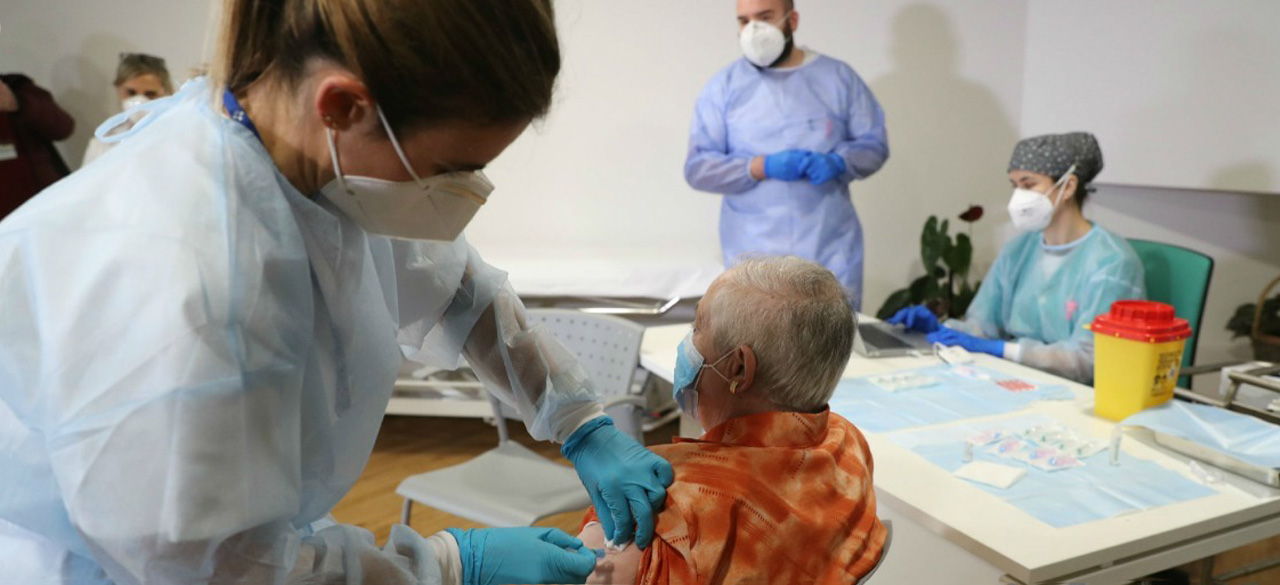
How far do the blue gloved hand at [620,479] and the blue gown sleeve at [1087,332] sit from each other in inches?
59.2

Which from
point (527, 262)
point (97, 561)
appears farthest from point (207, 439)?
point (527, 262)

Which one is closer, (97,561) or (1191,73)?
(97,561)

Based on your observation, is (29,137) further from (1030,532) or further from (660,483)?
(1030,532)

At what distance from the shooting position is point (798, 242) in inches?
121

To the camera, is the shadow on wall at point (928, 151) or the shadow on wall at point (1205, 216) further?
the shadow on wall at point (928, 151)

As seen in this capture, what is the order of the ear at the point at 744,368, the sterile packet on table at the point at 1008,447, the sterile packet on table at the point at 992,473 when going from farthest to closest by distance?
the sterile packet on table at the point at 1008,447 → the sterile packet on table at the point at 992,473 → the ear at the point at 744,368

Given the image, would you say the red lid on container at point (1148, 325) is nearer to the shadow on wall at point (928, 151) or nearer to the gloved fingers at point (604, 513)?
the gloved fingers at point (604, 513)

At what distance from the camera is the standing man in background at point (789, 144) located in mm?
2990

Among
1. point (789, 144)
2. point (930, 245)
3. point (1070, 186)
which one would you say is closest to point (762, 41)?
point (789, 144)

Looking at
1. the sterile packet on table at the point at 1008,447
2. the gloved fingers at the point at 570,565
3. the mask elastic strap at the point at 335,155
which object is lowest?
the sterile packet on table at the point at 1008,447

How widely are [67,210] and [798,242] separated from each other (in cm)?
257

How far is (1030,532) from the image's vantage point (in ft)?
4.20

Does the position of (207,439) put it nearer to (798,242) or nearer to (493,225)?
(798,242)

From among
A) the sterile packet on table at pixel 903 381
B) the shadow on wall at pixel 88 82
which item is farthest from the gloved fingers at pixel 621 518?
the shadow on wall at pixel 88 82
